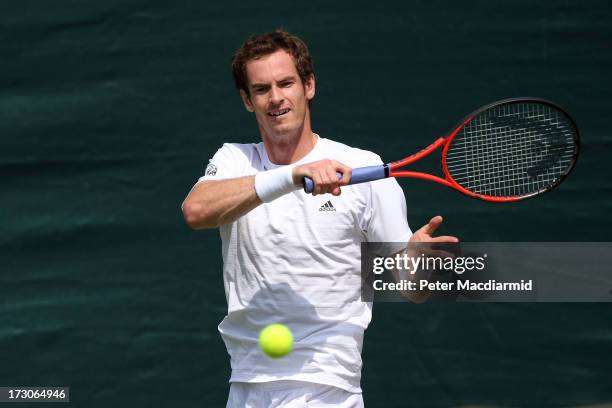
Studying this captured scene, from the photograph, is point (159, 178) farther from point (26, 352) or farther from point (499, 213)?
point (499, 213)

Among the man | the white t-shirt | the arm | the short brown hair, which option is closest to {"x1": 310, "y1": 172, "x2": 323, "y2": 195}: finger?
the arm

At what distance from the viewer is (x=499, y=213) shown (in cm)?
439

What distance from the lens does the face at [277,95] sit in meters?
3.31

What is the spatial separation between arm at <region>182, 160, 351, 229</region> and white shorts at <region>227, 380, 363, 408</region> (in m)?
0.47

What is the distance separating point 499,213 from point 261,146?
4.18 ft

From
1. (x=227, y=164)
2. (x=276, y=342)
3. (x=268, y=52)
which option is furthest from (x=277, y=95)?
(x=276, y=342)

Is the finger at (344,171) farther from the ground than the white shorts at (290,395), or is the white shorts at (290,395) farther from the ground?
the finger at (344,171)

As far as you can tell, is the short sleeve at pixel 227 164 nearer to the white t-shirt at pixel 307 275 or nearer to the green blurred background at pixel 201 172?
the white t-shirt at pixel 307 275

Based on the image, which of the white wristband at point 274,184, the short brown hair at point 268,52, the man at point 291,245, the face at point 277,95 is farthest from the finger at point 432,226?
the short brown hair at point 268,52

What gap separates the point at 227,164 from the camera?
340 centimetres

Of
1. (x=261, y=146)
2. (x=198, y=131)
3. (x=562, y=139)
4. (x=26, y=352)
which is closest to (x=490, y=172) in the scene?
(x=562, y=139)

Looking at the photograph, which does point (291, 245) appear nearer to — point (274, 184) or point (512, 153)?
point (274, 184)

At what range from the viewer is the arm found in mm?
2965

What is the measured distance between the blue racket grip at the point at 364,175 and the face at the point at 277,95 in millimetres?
354
